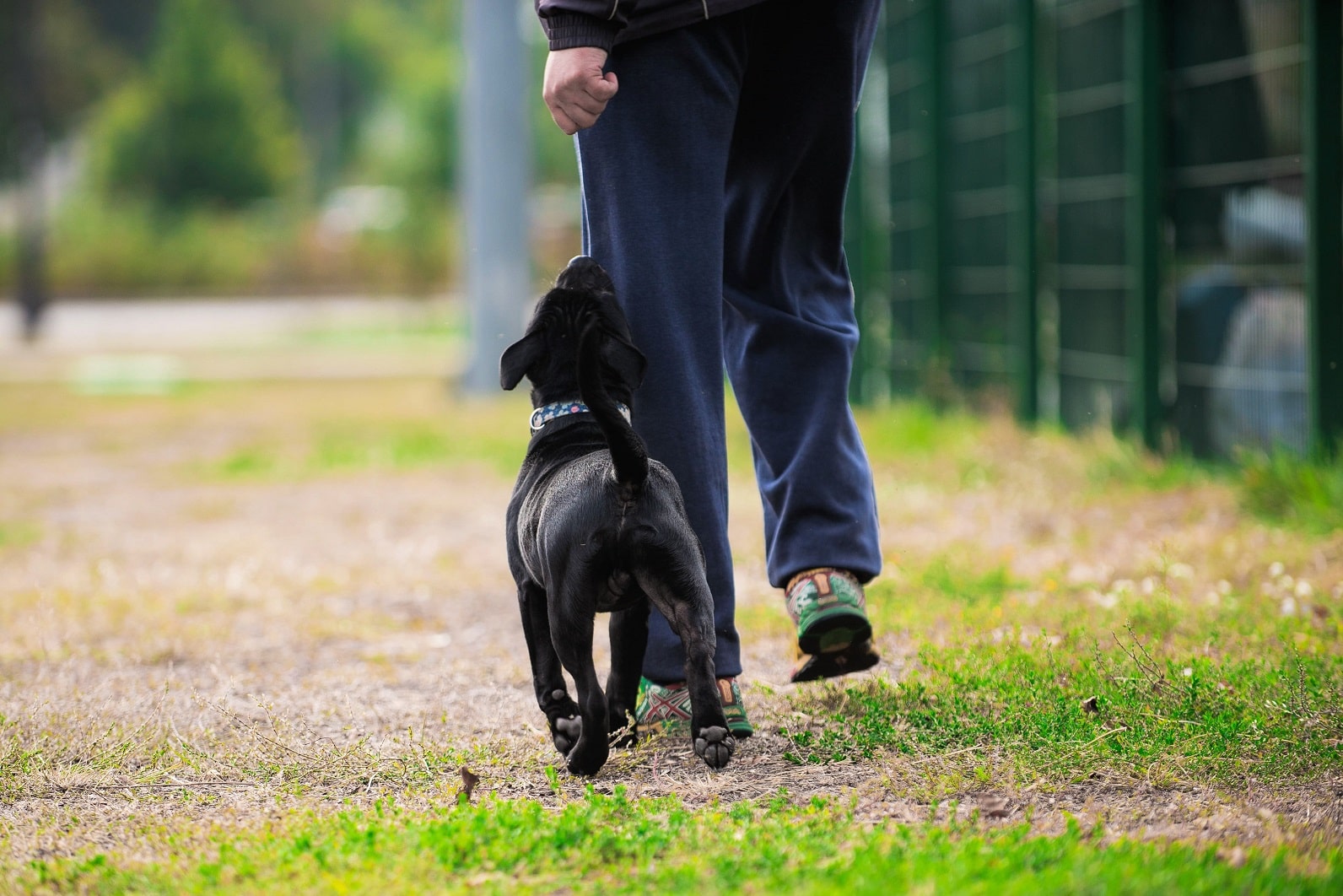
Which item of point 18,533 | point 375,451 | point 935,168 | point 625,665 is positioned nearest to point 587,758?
point 625,665

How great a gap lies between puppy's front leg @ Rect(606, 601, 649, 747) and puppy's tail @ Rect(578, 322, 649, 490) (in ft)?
1.11

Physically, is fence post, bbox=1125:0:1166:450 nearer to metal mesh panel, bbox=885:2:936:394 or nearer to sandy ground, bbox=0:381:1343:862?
sandy ground, bbox=0:381:1343:862

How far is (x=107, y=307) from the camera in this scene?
1172 inches

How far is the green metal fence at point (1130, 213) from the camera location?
5609 millimetres

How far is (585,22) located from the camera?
2623 mm

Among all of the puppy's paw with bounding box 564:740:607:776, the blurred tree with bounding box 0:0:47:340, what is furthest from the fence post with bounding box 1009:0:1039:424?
the blurred tree with bounding box 0:0:47:340

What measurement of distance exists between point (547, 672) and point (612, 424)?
1.77ft

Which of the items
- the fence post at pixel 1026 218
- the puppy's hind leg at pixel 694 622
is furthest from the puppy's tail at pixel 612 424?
the fence post at pixel 1026 218

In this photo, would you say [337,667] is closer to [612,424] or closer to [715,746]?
[715,746]

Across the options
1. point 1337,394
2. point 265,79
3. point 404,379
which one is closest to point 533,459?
point 1337,394

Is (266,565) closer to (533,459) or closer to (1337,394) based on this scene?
(533,459)

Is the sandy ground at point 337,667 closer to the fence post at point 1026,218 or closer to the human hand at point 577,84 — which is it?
the human hand at point 577,84

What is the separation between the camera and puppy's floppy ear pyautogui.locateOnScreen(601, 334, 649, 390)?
266 centimetres

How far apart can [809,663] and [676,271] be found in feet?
2.65
